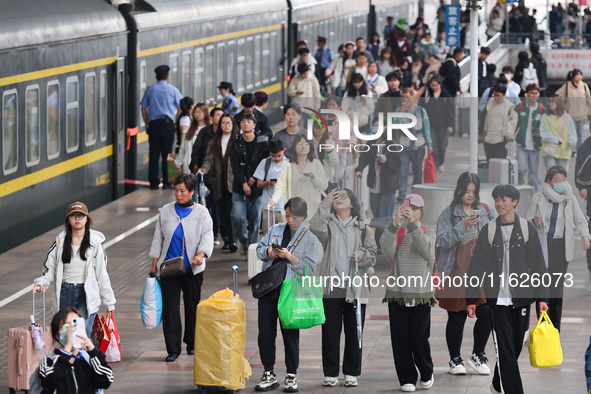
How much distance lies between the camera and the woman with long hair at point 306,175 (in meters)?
10.7

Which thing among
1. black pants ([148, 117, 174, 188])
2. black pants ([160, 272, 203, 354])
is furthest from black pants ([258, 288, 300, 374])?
black pants ([148, 117, 174, 188])

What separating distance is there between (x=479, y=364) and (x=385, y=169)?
1.81 m

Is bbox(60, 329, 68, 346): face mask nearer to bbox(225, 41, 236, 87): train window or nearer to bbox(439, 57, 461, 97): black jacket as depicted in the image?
bbox(439, 57, 461, 97): black jacket

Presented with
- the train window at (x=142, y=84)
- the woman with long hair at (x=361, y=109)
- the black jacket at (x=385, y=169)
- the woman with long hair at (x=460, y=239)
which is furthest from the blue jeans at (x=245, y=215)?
the train window at (x=142, y=84)

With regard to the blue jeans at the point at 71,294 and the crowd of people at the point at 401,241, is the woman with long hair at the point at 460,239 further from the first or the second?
the blue jeans at the point at 71,294

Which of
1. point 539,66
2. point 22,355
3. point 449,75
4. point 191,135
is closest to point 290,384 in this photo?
point 22,355

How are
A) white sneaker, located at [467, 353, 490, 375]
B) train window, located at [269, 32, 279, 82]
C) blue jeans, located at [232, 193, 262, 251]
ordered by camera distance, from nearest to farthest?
white sneaker, located at [467, 353, 490, 375] < blue jeans, located at [232, 193, 262, 251] < train window, located at [269, 32, 279, 82]

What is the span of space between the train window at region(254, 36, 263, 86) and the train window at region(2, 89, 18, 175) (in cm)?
1338

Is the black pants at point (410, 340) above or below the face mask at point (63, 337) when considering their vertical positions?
below

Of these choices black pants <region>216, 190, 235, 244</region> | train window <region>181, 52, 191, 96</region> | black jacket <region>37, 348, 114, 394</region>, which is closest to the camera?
black jacket <region>37, 348, 114, 394</region>

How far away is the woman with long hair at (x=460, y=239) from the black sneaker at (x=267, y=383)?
1392 millimetres

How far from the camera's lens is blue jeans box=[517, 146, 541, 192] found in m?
10.7

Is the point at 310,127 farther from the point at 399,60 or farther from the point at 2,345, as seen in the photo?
the point at 399,60

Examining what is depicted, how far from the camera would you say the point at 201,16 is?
24.8 m
